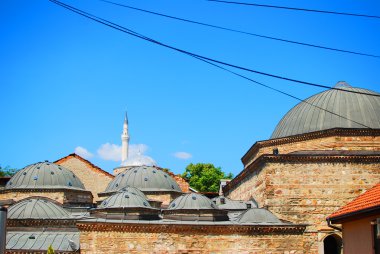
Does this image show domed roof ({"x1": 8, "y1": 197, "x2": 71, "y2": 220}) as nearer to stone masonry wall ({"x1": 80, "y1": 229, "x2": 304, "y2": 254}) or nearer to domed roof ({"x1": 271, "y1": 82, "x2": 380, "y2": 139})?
stone masonry wall ({"x1": 80, "y1": 229, "x2": 304, "y2": 254})

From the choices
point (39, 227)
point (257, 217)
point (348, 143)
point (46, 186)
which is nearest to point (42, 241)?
point (39, 227)

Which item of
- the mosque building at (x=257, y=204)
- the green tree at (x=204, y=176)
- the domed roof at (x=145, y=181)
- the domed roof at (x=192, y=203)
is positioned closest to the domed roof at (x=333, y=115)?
the mosque building at (x=257, y=204)

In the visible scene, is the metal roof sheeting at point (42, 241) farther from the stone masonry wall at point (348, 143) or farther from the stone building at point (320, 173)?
the stone masonry wall at point (348, 143)

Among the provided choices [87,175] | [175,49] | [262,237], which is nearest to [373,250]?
[175,49]

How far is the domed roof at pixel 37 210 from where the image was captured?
22359mm

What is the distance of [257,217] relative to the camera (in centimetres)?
2005

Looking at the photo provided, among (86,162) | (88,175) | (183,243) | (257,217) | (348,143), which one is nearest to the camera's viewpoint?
(183,243)

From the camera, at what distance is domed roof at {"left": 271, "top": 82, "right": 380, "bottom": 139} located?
2358cm

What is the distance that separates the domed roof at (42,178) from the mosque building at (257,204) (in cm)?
5

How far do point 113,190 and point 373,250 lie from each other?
19093mm

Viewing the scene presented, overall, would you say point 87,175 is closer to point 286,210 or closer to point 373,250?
point 286,210

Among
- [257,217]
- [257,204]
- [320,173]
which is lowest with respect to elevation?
[257,217]

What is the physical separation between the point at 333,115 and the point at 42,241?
44.0ft

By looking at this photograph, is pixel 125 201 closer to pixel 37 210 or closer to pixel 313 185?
pixel 37 210
